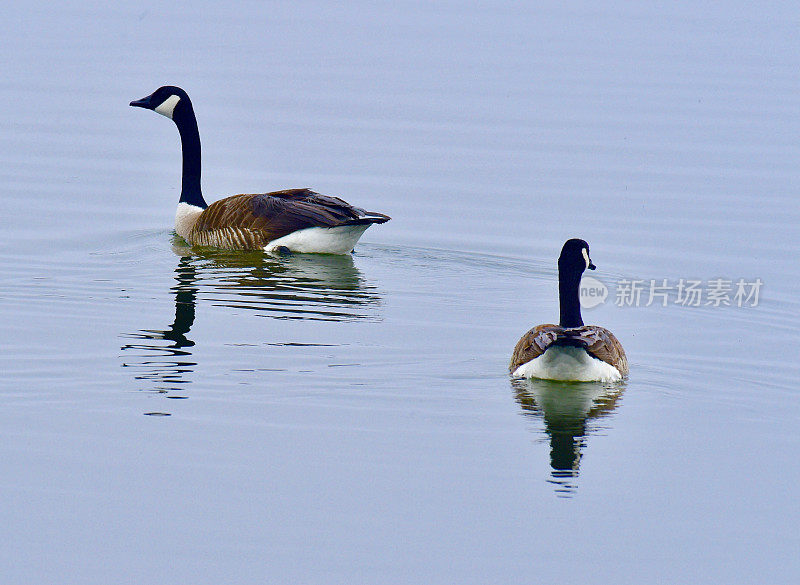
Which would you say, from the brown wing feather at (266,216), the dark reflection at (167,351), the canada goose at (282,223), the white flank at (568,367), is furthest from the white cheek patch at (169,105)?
the white flank at (568,367)

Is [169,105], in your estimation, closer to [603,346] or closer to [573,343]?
[603,346]

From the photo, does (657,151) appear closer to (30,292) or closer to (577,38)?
(30,292)

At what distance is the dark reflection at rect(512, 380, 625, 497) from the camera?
9.39 metres

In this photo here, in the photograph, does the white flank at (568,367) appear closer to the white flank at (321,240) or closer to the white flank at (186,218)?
the white flank at (321,240)

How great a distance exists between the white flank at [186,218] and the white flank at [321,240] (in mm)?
1474

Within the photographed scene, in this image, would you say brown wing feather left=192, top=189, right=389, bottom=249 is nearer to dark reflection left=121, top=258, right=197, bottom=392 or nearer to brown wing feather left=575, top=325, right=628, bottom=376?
dark reflection left=121, top=258, right=197, bottom=392

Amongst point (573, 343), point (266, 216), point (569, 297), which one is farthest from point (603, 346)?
point (266, 216)

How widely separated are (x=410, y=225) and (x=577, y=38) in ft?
83.1

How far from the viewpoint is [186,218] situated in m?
18.8

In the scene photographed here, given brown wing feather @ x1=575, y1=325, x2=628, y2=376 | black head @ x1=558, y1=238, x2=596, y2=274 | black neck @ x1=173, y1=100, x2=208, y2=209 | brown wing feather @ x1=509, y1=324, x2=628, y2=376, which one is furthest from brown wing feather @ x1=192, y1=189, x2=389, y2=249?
brown wing feather @ x1=575, y1=325, x2=628, y2=376

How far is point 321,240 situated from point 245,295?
9.03 feet

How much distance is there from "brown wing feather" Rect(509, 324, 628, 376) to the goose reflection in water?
270 centimetres

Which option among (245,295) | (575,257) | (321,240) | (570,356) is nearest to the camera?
(570,356)

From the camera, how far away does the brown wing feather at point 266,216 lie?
56.9ft
